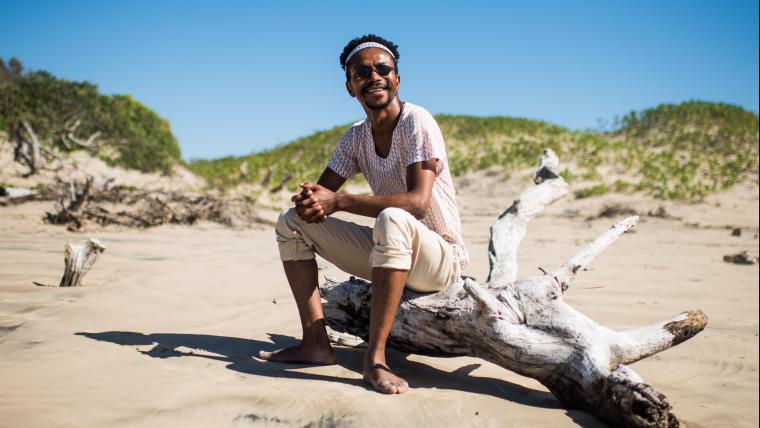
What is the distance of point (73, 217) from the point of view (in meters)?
7.35

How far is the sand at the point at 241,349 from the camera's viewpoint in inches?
88.5

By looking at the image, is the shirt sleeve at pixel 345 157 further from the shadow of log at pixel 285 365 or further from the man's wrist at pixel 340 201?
the shadow of log at pixel 285 365

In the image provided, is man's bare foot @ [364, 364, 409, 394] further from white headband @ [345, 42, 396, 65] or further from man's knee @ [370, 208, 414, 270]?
white headband @ [345, 42, 396, 65]

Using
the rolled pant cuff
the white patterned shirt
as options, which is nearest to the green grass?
the white patterned shirt

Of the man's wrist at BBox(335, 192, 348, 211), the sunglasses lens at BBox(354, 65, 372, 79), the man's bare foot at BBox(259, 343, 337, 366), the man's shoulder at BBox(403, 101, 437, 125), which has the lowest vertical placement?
the man's bare foot at BBox(259, 343, 337, 366)

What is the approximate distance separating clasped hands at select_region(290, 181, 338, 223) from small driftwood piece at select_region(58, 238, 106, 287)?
7.16ft

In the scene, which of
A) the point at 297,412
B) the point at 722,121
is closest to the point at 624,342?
the point at 297,412

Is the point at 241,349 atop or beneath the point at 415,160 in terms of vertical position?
beneath

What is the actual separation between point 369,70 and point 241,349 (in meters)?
1.61

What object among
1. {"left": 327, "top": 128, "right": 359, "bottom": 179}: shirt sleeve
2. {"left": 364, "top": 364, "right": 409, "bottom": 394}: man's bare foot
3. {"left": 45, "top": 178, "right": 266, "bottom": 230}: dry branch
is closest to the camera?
{"left": 364, "top": 364, "right": 409, "bottom": 394}: man's bare foot

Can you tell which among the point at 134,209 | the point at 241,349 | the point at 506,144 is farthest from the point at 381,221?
the point at 506,144

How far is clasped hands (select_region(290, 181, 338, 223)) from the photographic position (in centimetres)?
265

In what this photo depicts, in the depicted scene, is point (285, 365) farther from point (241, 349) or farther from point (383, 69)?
point (383, 69)

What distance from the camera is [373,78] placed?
2861mm
